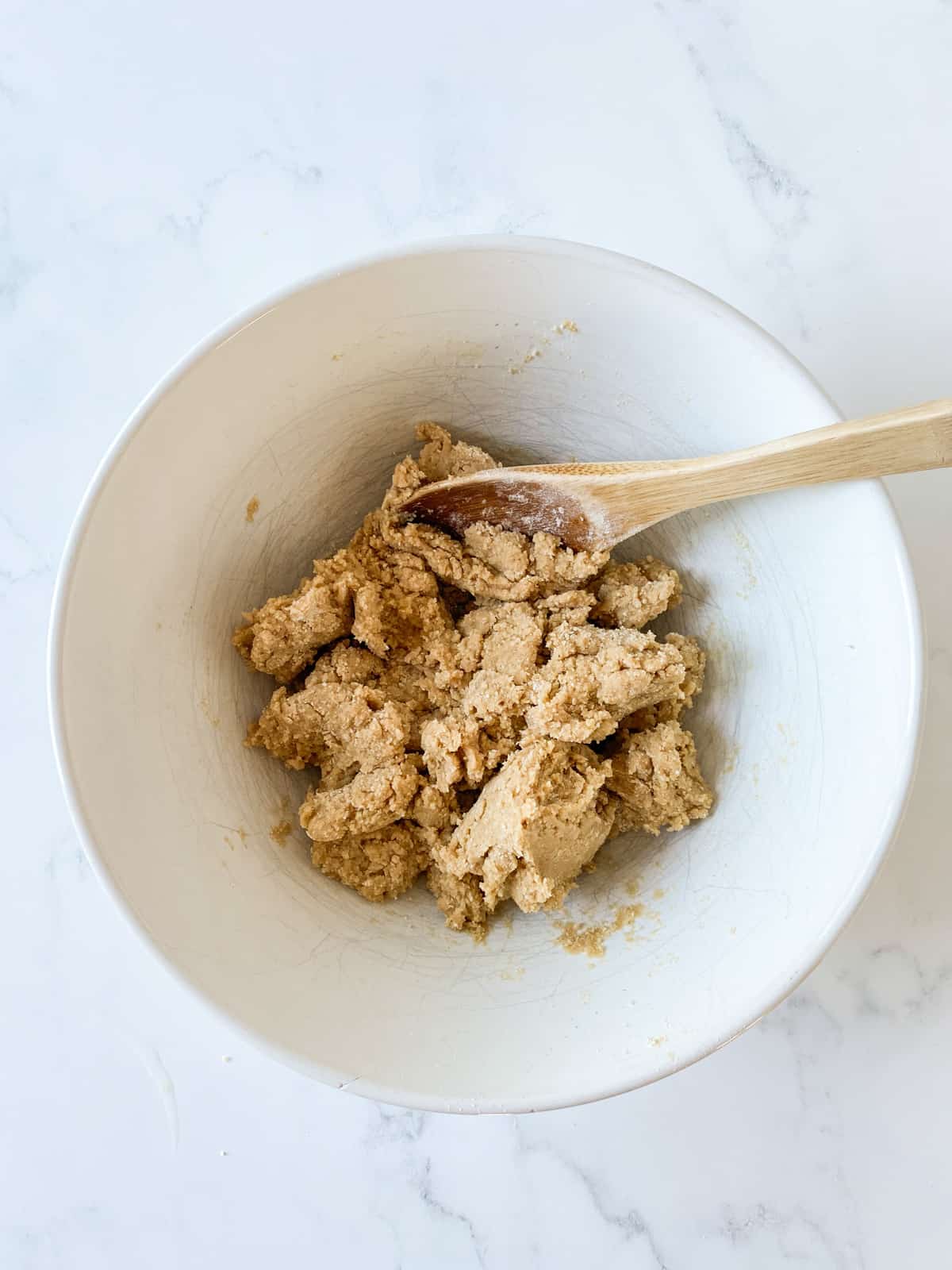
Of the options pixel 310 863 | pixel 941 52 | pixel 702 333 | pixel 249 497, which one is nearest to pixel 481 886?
pixel 310 863

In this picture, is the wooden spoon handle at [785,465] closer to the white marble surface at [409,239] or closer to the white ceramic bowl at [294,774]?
the white ceramic bowl at [294,774]

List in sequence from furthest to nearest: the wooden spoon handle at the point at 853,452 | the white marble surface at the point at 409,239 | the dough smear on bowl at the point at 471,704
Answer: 1. the white marble surface at the point at 409,239
2. the dough smear on bowl at the point at 471,704
3. the wooden spoon handle at the point at 853,452

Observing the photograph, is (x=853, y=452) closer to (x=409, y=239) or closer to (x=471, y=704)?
(x=471, y=704)

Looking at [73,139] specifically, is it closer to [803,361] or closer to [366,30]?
[366,30]

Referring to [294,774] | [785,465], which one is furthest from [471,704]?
[785,465]

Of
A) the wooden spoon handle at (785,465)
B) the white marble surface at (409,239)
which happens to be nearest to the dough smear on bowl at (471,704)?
the wooden spoon handle at (785,465)
